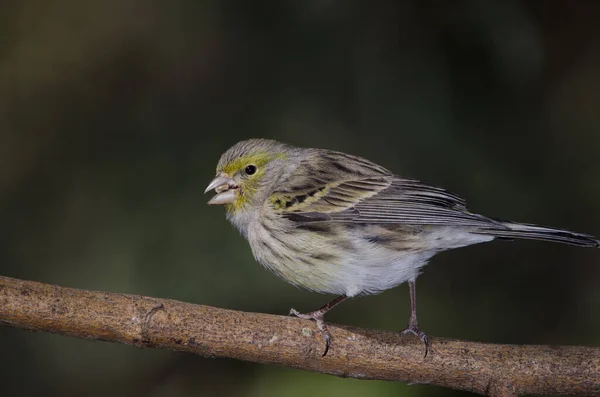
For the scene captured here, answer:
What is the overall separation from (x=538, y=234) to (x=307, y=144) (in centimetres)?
224

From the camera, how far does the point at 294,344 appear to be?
153 inches

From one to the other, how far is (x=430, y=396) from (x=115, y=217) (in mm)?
2407

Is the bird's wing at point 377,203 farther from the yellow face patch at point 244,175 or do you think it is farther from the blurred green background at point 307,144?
the blurred green background at point 307,144

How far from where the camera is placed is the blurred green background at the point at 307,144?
17.6 ft

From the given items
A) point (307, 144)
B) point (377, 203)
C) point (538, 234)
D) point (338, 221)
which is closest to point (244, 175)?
point (338, 221)

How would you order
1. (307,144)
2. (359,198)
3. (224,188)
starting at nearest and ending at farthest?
(359,198), (224,188), (307,144)

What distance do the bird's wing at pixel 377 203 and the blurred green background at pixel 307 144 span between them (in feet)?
2.54

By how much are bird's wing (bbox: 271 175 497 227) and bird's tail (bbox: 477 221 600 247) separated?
10 cm

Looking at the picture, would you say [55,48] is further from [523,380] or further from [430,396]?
[523,380]

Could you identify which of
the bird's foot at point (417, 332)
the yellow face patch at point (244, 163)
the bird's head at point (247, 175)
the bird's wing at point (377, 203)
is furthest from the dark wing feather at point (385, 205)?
the bird's foot at point (417, 332)

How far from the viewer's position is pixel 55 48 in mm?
6422

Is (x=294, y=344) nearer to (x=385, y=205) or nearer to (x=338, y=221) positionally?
(x=338, y=221)

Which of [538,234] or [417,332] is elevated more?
[538,234]

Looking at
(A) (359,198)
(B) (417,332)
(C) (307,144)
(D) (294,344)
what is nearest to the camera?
(D) (294,344)
